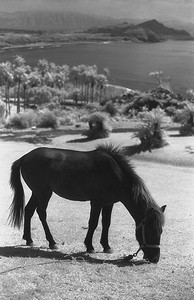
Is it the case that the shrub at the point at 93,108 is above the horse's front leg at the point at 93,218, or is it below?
below

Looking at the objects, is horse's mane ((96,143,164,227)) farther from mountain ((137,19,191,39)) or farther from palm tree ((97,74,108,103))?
palm tree ((97,74,108,103))

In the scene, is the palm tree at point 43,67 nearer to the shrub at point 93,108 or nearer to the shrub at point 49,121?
the shrub at point 93,108

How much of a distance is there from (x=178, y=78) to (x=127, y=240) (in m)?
59.2

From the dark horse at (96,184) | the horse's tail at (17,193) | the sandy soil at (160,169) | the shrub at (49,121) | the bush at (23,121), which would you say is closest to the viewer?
the dark horse at (96,184)

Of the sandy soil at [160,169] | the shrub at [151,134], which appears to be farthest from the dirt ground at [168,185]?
the shrub at [151,134]

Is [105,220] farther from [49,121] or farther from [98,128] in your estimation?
[49,121]

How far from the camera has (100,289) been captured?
5074 millimetres

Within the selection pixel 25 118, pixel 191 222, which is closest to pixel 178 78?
pixel 25 118

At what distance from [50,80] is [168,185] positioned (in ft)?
256

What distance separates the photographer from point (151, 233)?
616cm

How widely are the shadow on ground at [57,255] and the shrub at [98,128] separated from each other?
651 inches

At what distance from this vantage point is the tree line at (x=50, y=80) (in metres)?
75.3

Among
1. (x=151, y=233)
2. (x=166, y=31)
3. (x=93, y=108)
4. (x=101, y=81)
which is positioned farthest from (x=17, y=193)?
(x=101, y=81)

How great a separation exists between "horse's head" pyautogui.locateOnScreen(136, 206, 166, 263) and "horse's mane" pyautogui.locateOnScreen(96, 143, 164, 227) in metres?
0.01
